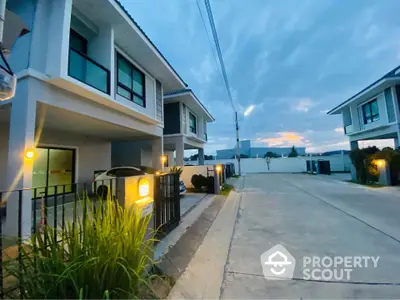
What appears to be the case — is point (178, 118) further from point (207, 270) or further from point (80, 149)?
point (207, 270)

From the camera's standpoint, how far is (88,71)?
16.5ft

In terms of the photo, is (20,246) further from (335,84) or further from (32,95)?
(335,84)

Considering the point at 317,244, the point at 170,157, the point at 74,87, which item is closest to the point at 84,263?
the point at 317,244

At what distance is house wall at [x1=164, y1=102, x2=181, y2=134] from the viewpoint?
41.3 ft

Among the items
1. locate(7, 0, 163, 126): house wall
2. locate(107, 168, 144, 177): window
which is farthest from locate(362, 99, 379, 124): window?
locate(7, 0, 163, 126): house wall

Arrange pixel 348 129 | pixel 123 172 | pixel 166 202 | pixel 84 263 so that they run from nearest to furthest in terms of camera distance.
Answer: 1. pixel 84 263
2. pixel 166 202
3. pixel 123 172
4. pixel 348 129

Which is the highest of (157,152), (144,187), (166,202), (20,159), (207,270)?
(157,152)

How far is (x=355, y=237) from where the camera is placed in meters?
3.80

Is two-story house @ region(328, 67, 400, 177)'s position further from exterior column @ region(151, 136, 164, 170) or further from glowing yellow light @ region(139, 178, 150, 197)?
glowing yellow light @ region(139, 178, 150, 197)

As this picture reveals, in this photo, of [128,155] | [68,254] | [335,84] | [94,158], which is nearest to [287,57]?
[335,84]

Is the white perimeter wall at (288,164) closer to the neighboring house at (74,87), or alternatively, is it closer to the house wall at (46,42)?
the neighboring house at (74,87)

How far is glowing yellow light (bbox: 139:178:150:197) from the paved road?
1689 mm

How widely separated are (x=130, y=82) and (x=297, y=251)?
7.13 metres

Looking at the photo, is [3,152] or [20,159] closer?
[20,159]
